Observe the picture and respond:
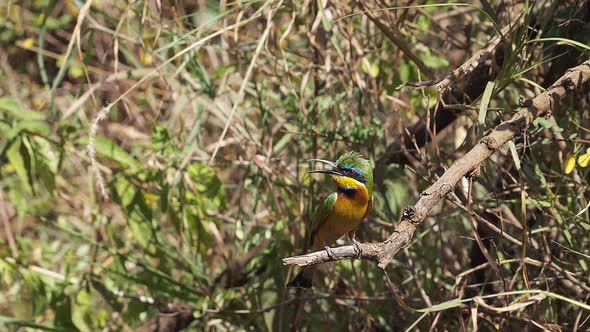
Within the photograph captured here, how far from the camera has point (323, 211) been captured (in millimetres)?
2520

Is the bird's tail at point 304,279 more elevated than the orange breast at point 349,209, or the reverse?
the orange breast at point 349,209

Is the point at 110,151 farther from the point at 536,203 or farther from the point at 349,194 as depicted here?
the point at 536,203

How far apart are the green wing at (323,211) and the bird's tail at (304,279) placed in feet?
A: 0.42

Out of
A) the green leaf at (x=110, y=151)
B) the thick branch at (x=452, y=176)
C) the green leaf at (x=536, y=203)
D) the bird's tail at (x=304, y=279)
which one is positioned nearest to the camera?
the thick branch at (x=452, y=176)

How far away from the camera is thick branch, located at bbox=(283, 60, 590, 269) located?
4.96 feet

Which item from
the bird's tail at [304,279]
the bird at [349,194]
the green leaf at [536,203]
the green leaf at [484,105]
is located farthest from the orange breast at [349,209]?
the green leaf at [484,105]

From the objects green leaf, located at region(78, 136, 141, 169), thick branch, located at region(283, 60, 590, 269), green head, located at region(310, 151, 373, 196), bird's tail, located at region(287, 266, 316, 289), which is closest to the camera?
thick branch, located at region(283, 60, 590, 269)

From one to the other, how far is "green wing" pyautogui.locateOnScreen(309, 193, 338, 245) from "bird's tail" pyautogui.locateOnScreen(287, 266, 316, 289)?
0.13 m

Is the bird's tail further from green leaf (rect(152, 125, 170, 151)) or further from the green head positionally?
green leaf (rect(152, 125, 170, 151))

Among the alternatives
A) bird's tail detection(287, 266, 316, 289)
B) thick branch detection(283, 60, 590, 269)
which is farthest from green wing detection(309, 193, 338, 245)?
thick branch detection(283, 60, 590, 269)

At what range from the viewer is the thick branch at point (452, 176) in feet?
4.96

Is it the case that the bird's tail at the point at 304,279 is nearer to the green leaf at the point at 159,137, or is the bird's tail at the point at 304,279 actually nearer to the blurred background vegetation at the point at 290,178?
the blurred background vegetation at the point at 290,178

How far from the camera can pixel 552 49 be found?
242 centimetres

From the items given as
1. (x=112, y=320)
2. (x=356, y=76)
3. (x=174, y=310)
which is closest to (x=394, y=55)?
(x=356, y=76)
